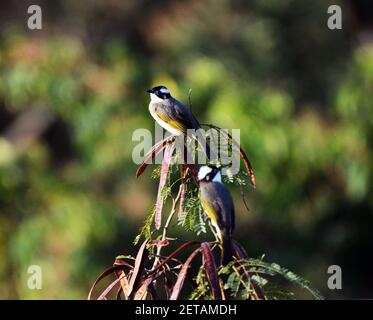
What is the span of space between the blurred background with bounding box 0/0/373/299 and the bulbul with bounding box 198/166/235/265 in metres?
5.94

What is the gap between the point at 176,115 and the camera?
3.14 m

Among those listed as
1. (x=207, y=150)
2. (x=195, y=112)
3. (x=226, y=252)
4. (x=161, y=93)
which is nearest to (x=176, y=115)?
(x=161, y=93)

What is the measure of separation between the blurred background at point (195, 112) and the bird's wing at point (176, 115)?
17.0 feet

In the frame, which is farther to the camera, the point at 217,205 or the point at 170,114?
the point at 170,114

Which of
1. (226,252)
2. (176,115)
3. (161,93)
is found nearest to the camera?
(226,252)

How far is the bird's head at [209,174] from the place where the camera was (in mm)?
2494

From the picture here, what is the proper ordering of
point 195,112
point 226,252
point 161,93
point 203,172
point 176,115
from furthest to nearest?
point 195,112 → point 161,93 → point 176,115 → point 203,172 → point 226,252

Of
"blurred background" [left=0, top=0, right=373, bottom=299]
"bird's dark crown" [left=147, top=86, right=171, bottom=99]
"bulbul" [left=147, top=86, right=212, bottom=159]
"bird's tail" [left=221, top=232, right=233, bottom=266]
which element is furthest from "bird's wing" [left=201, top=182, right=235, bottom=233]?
"blurred background" [left=0, top=0, right=373, bottom=299]

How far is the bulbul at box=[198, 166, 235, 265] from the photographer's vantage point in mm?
2469

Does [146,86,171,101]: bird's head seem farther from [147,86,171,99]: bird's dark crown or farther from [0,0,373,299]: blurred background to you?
[0,0,373,299]: blurred background

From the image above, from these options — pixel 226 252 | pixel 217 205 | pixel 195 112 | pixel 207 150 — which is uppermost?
pixel 195 112

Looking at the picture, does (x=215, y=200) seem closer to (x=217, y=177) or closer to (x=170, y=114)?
(x=217, y=177)

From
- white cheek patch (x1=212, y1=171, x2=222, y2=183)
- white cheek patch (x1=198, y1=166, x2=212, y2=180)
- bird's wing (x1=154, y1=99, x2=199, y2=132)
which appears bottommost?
white cheek patch (x1=212, y1=171, x2=222, y2=183)

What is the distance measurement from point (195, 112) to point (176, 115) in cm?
676
